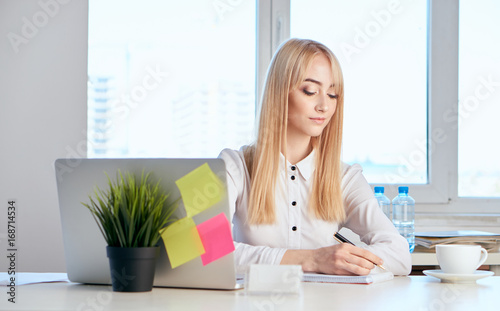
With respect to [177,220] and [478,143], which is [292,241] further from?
[478,143]

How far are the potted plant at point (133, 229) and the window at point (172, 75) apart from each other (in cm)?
172

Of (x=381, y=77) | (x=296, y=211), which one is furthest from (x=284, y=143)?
(x=381, y=77)

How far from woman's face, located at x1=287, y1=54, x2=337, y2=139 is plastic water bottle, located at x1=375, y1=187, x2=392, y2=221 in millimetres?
916

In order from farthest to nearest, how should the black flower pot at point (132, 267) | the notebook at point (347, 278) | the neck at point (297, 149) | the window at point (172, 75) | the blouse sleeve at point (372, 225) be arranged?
the window at point (172, 75) → the neck at point (297, 149) → the blouse sleeve at point (372, 225) → the notebook at point (347, 278) → the black flower pot at point (132, 267)

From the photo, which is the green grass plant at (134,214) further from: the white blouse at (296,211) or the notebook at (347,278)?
the white blouse at (296,211)

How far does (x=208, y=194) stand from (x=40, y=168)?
178 centimetres

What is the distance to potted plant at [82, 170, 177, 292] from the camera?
3.84 ft

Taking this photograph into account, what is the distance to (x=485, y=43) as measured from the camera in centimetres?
303

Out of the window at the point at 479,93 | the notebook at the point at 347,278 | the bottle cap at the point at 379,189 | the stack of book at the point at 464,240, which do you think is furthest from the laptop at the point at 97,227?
the window at the point at 479,93

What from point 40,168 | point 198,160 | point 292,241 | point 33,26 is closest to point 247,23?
point 33,26

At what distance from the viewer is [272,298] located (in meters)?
1.14

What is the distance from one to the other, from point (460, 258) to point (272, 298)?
20.0 inches

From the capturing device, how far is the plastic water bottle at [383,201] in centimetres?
266

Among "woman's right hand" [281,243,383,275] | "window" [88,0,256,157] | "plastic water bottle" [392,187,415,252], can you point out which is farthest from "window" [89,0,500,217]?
"woman's right hand" [281,243,383,275]
